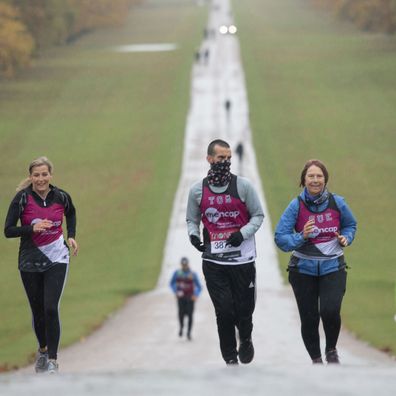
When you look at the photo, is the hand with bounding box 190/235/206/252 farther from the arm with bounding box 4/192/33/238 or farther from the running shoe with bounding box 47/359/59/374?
the running shoe with bounding box 47/359/59/374

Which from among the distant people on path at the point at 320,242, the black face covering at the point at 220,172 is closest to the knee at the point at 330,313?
the distant people on path at the point at 320,242

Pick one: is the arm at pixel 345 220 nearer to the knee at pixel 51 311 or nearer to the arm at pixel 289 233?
the arm at pixel 289 233

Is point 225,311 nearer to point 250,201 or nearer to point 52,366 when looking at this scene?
point 250,201

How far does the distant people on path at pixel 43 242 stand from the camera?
12.0m

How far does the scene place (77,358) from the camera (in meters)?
23.4

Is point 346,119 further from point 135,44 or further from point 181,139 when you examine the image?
point 135,44

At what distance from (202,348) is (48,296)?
12.3 metres

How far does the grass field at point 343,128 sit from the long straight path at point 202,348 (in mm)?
1182

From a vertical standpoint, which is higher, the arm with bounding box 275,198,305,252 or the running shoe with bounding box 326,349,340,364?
the arm with bounding box 275,198,305,252

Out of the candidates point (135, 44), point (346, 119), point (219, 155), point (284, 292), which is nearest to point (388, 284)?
point (284, 292)

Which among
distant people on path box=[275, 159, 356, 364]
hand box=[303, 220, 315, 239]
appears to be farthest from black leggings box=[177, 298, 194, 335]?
hand box=[303, 220, 315, 239]

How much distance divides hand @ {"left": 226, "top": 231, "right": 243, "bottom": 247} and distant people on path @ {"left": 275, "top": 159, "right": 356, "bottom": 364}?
0.34 metres

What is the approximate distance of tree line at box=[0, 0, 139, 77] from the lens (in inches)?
2958

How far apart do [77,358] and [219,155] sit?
12408mm
